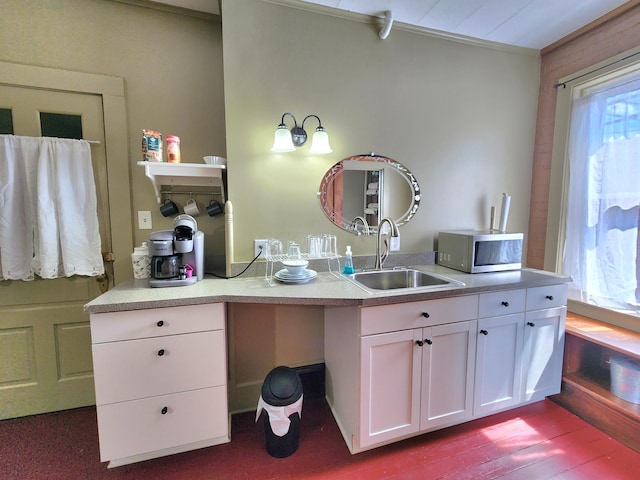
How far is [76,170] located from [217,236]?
896 millimetres

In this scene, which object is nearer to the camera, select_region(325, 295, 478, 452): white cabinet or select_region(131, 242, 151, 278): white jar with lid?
select_region(325, 295, 478, 452): white cabinet

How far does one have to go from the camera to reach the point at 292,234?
6.12 ft

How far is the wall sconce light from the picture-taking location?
1649 mm

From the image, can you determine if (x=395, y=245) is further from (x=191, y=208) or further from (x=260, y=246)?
(x=191, y=208)

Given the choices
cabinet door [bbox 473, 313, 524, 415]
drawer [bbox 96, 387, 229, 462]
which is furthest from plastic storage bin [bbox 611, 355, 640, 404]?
drawer [bbox 96, 387, 229, 462]

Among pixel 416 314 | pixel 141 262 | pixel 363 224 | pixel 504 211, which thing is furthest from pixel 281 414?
pixel 504 211

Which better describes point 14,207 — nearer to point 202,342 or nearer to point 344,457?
point 202,342

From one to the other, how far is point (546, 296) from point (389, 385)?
1169 mm

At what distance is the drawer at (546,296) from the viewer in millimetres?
1718

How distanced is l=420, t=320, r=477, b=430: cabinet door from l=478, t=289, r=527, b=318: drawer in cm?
11

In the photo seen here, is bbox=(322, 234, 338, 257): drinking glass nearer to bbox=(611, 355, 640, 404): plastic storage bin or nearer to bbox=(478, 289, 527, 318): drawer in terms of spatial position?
bbox=(478, 289, 527, 318): drawer

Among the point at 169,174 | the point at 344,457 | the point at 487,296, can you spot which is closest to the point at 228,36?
the point at 169,174

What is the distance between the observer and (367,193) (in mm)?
2018

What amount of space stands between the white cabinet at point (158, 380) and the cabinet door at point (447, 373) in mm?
1082
